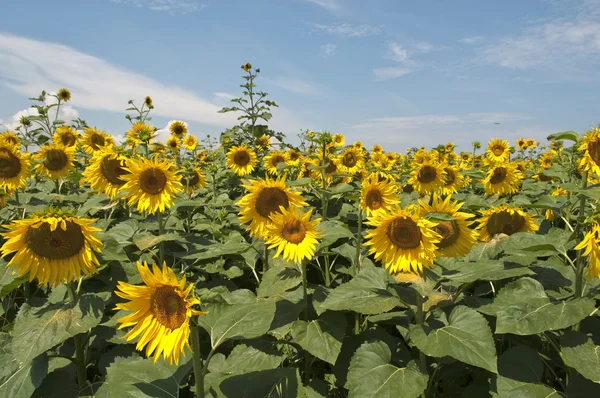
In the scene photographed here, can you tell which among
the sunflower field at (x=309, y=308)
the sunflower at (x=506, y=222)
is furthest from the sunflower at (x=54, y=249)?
the sunflower at (x=506, y=222)

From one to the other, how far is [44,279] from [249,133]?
793cm

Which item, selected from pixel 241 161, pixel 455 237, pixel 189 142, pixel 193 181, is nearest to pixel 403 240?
pixel 455 237

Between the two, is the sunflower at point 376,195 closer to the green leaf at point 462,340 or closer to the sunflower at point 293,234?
the sunflower at point 293,234

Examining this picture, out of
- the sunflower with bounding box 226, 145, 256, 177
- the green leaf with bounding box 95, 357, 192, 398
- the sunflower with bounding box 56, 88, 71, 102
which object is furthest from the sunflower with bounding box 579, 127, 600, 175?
the sunflower with bounding box 56, 88, 71, 102

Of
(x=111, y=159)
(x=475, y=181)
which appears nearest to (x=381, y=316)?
(x=111, y=159)

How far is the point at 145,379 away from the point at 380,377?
141 centimetres

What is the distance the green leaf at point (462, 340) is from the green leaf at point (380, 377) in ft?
0.76

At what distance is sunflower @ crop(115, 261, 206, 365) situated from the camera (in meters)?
1.97

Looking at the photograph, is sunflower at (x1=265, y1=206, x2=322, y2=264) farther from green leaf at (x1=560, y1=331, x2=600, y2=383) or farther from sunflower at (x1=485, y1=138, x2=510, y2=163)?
sunflower at (x1=485, y1=138, x2=510, y2=163)

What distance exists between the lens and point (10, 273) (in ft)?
9.90

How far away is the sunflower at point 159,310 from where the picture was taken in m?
1.97

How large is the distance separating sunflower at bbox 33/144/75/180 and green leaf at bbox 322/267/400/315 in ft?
15.6

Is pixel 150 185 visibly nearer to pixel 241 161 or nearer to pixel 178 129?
pixel 241 161

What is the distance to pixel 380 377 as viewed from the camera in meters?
2.49
